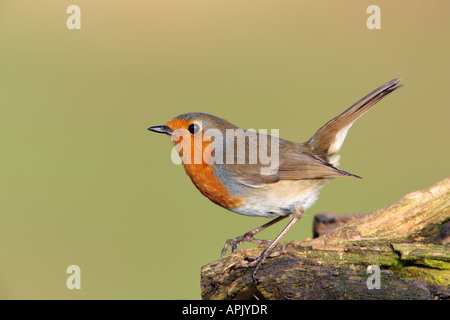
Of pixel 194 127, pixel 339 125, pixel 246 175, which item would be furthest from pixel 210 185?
pixel 339 125

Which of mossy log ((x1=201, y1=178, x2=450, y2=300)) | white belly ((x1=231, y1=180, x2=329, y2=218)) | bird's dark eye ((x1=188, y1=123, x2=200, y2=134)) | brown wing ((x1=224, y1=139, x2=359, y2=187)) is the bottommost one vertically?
mossy log ((x1=201, y1=178, x2=450, y2=300))

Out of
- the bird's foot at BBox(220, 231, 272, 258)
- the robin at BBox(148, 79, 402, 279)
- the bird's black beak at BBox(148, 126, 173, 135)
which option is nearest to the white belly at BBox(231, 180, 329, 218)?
the robin at BBox(148, 79, 402, 279)

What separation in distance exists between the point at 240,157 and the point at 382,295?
55.0 inches

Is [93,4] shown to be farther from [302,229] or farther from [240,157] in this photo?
[240,157]

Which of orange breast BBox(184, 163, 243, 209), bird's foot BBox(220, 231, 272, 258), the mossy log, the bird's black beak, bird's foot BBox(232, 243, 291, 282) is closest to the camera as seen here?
the mossy log

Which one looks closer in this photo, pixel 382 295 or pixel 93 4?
pixel 382 295

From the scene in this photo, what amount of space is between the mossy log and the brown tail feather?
678mm

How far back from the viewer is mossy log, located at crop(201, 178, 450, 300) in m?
2.80

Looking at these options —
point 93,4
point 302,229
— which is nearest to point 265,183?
point 302,229

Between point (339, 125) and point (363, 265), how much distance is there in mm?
1258

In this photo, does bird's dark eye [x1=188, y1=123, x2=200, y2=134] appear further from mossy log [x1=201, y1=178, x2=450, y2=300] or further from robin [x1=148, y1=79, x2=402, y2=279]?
mossy log [x1=201, y1=178, x2=450, y2=300]

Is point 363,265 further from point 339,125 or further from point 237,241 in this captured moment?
point 339,125

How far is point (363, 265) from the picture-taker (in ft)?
9.79
